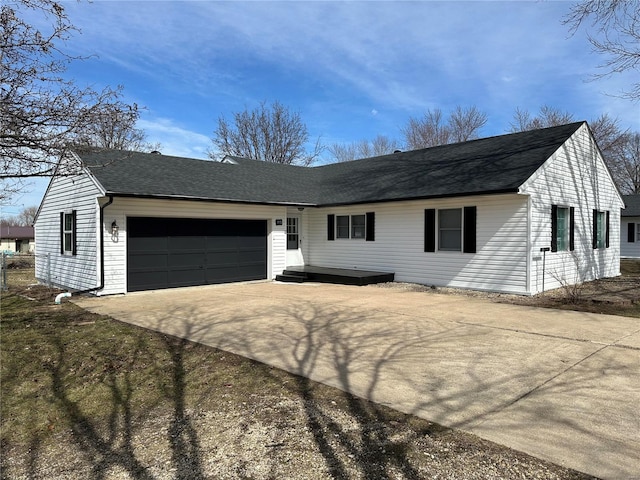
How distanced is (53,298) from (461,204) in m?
11.5

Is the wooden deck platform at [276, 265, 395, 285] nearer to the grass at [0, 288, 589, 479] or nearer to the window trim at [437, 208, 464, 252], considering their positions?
the window trim at [437, 208, 464, 252]

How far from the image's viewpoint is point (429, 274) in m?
12.8

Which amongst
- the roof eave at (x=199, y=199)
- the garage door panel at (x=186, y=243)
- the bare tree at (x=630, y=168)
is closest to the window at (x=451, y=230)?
the roof eave at (x=199, y=199)

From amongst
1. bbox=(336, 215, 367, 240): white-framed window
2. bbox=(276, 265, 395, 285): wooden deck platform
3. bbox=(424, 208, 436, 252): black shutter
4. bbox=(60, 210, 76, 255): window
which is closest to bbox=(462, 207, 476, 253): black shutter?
bbox=(424, 208, 436, 252): black shutter

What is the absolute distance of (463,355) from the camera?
571cm

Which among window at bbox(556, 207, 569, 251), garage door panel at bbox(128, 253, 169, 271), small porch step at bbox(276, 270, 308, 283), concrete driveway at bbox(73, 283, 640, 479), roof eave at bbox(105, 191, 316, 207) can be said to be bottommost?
concrete driveway at bbox(73, 283, 640, 479)

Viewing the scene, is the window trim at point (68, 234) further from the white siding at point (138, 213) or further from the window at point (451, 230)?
the window at point (451, 230)

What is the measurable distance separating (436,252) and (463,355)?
7.19 m

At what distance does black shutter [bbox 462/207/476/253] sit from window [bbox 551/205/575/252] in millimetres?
2175

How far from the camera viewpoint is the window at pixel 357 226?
14969 millimetres

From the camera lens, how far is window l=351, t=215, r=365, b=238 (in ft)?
49.1

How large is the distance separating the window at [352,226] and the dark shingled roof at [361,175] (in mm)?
701

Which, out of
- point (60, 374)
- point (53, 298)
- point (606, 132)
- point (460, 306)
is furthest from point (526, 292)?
point (606, 132)

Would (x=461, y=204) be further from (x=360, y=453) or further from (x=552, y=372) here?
(x=360, y=453)
